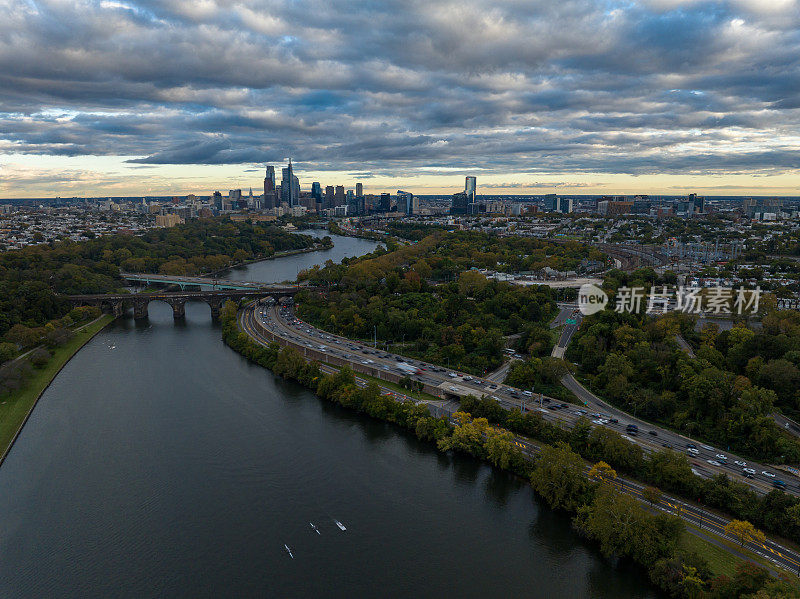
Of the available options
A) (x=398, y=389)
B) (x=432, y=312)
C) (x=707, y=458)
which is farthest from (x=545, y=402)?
(x=432, y=312)

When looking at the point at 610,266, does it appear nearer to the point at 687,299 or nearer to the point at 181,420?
the point at 687,299

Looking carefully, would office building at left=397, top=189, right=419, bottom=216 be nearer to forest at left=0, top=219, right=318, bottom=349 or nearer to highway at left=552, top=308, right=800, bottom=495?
forest at left=0, top=219, right=318, bottom=349

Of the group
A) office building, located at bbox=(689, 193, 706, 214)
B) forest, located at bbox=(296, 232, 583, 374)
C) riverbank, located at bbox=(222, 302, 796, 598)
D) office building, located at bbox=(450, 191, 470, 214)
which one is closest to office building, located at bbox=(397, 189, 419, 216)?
office building, located at bbox=(450, 191, 470, 214)

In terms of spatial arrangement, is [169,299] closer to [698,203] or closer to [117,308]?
[117,308]

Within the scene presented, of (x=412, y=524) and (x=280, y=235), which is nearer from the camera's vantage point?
(x=412, y=524)

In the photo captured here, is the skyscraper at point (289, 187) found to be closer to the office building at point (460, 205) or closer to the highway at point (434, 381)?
the office building at point (460, 205)

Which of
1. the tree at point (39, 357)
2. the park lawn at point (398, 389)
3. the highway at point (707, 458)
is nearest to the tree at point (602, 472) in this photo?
the highway at point (707, 458)

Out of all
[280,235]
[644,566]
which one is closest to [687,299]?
[644,566]
